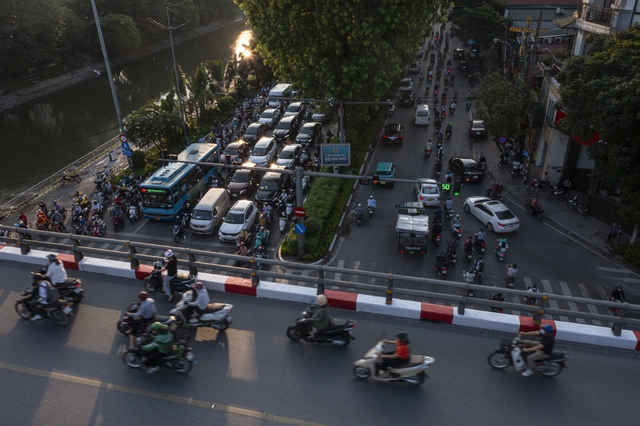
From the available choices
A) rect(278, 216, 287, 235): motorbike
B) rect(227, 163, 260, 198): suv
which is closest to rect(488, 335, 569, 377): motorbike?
rect(278, 216, 287, 235): motorbike

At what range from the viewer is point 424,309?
30.6 ft

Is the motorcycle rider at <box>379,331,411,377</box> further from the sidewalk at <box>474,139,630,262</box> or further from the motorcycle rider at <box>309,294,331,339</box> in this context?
the sidewalk at <box>474,139,630,262</box>

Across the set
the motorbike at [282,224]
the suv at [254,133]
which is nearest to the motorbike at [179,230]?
the motorbike at [282,224]

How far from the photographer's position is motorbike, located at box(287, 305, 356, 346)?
857 cm

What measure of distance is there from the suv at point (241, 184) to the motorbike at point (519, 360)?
1998cm

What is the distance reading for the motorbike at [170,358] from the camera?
8.07 meters

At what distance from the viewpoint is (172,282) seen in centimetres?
1012

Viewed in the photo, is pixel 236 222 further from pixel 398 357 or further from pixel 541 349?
pixel 541 349

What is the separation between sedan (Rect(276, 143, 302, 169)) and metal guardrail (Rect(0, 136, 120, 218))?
13.8 meters

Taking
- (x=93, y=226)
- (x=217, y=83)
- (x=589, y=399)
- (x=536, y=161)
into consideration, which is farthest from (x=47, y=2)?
(x=589, y=399)

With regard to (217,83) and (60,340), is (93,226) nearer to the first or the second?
(60,340)

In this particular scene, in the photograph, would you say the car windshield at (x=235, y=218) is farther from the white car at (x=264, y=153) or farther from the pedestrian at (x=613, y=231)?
the pedestrian at (x=613, y=231)

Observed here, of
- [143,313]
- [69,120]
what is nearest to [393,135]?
[143,313]

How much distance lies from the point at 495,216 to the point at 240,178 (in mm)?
14153
